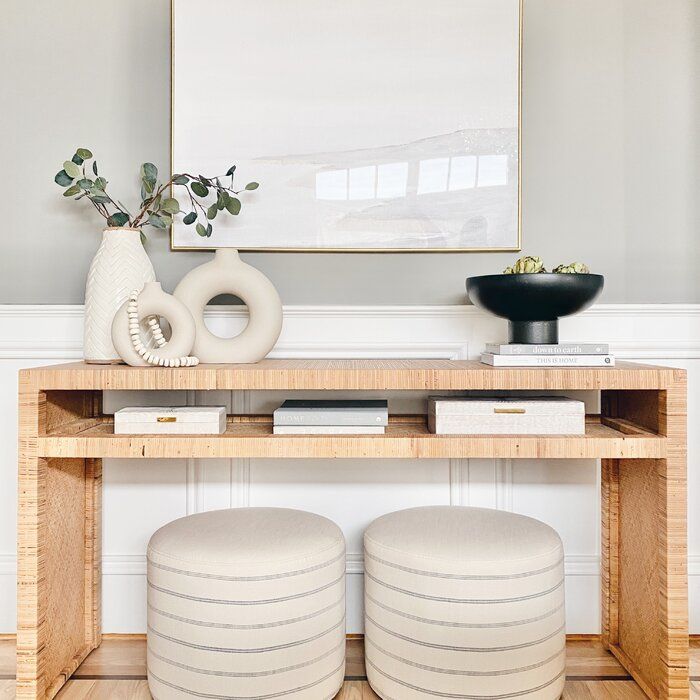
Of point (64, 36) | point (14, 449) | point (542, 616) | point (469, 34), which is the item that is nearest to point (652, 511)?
point (542, 616)

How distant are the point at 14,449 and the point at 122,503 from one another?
1.20 ft

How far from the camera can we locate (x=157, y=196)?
66.7 inches

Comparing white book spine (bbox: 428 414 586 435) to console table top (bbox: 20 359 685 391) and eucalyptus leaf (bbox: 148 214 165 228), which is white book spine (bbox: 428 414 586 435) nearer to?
console table top (bbox: 20 359 685 391)

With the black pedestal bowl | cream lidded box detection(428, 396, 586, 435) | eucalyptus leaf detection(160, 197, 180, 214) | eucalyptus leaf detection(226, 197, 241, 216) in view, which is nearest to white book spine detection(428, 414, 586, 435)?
cream lidded box detection(428, 396, 586, 435)

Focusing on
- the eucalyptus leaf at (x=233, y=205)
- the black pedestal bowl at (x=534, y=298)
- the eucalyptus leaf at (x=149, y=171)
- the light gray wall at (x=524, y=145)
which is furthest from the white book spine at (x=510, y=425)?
the eucalyptus leaf at (x=149, y=171)

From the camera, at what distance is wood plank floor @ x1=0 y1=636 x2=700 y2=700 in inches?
60.1

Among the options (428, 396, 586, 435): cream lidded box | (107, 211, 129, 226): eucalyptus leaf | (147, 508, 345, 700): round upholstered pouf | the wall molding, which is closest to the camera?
(147, 508, 345, 700): round upholstered pouf

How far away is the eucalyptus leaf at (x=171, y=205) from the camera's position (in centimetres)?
167

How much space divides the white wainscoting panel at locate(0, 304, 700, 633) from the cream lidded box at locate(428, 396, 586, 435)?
1.20 feet

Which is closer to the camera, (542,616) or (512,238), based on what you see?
(542,616)

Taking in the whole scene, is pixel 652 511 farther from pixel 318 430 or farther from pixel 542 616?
pixel 318 430

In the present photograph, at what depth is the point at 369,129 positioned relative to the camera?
71.1 inches

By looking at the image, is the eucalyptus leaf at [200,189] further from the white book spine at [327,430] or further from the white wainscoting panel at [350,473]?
the white book spine at [327,430]

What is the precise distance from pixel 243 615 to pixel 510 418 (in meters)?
0.76
